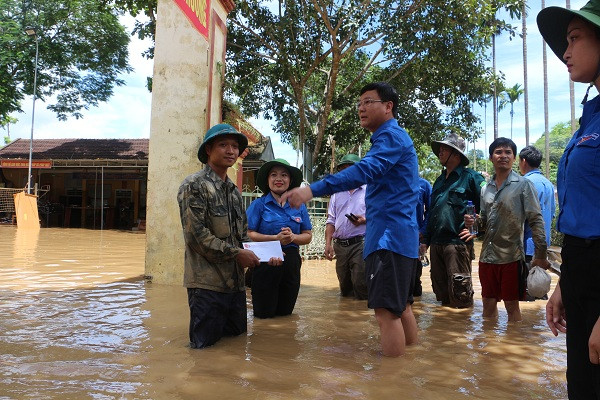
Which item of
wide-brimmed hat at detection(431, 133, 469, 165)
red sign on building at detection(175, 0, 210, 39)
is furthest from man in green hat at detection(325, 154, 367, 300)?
red sign on building at detection(175, 0, 210, 39)

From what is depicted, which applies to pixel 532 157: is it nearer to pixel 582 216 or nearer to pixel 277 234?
pixel 277 234

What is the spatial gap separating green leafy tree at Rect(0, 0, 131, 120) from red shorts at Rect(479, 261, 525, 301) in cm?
2328

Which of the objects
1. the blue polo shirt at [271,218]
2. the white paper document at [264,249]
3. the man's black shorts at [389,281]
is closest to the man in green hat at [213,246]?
the white paper document at [264,249]

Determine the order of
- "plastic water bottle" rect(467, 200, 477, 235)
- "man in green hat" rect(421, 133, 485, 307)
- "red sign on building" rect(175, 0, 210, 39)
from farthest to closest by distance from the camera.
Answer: "red sign on building" rect(175, 0, 210, 39) < "man in green hat" rect(421, 133, 485, 307) < "plastic water bottle" rect(467, 200, 477, 235)

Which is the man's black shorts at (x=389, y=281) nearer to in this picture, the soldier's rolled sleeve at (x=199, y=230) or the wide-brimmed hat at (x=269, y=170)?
the soldier's rolled sleeve at (x=199, y=230)

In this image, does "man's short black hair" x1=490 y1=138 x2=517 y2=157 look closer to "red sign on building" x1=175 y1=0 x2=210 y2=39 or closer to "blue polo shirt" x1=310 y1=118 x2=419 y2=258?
"blue polo shirt" x1=310 y1=118 x2=419 y2=258

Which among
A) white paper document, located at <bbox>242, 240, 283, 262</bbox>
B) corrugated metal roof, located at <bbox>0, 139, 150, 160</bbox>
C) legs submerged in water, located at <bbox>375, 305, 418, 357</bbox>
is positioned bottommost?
legs submerged in water, located at <bbox>375, 305, 418, 357</bbox>

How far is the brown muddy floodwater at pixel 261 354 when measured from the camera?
2982mm

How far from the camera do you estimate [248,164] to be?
20969 mm

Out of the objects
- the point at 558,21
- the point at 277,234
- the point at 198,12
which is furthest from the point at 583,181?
the point at 198,12

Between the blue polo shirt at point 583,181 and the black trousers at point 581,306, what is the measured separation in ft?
0.18

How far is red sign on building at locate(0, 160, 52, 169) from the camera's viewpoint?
22.3 metres

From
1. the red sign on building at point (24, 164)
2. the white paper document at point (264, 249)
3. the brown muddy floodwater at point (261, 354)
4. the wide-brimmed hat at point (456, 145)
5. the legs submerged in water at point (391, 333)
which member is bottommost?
the brown muddy floodwater at point (261, 354)

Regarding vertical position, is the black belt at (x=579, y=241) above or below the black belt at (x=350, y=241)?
above
